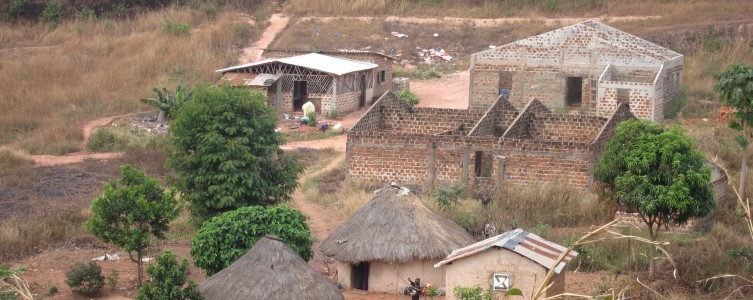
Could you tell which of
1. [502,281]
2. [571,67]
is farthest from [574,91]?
[502,281]

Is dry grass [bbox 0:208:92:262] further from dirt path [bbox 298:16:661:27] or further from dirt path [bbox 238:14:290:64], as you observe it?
dirt path [bbox 298:16:661:27]

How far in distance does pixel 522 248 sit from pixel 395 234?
240 centimetres

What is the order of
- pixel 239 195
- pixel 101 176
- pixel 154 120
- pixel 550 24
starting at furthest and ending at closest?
pixel 550 24, pixel 154 120, pixel 101 176, pixel 239 195

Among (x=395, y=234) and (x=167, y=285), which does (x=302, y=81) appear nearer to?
(x=395, y=234)

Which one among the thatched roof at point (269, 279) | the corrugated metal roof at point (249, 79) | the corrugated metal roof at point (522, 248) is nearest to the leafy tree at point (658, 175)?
the corrugated metal roof at point (522, 248)

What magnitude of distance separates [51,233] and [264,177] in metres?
3.64

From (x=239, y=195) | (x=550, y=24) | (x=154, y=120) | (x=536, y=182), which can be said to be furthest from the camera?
(x=550, y=24)

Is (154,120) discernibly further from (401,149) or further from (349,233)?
(349,233)

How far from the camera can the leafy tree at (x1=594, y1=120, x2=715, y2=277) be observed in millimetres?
16719

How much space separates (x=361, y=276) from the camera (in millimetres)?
17766

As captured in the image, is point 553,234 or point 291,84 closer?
point 553,234

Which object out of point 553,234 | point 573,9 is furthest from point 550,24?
point 553,234

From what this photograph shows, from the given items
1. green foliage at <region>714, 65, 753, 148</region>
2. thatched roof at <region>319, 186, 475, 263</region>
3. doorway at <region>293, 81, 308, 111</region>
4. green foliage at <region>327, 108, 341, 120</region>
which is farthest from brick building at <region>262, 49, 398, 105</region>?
thatched roof at <region>319, 186, 475, 263</region>

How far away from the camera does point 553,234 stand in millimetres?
19594
